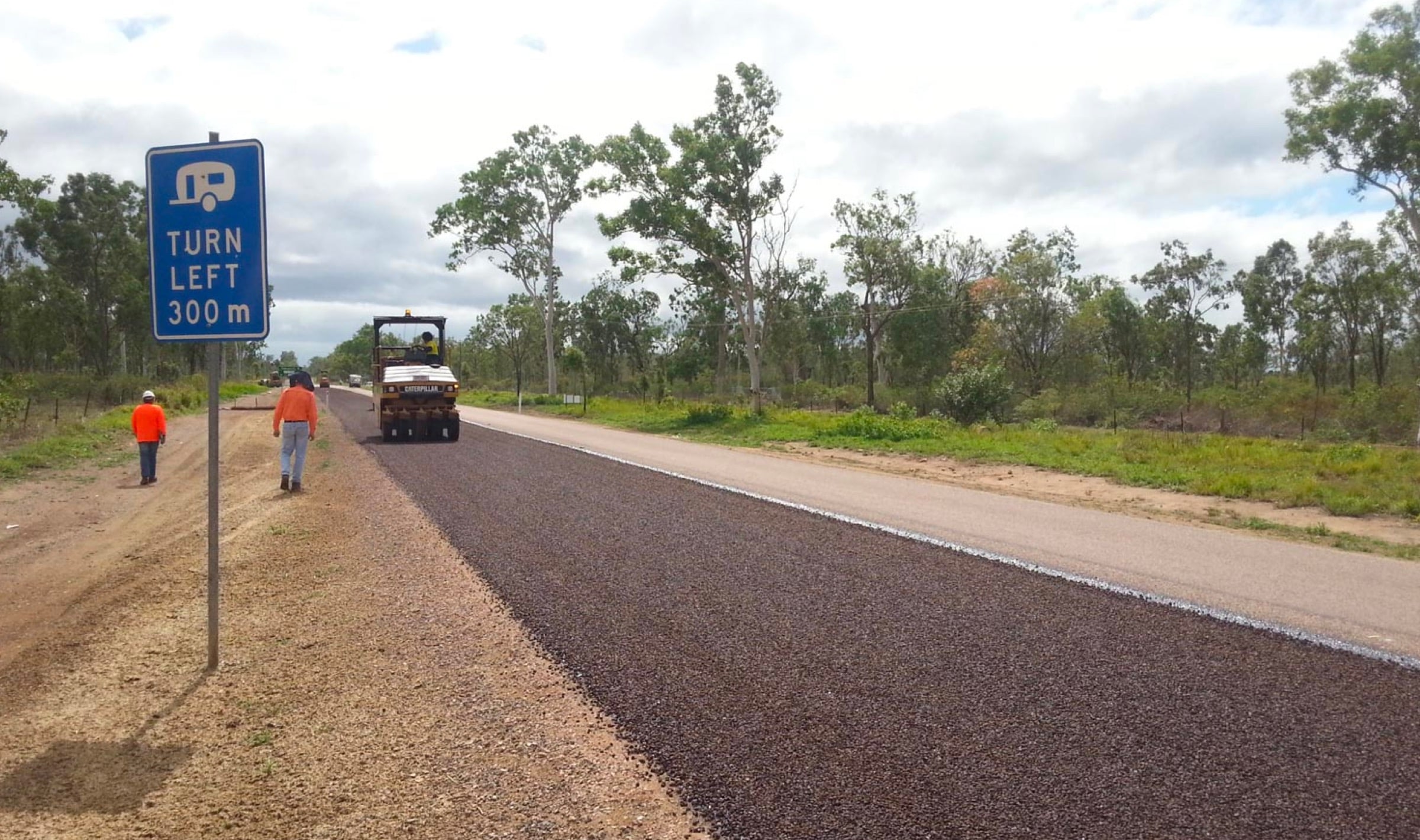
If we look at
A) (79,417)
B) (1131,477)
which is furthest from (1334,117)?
(79,417)

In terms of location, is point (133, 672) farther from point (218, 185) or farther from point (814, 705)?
point (814, 705)

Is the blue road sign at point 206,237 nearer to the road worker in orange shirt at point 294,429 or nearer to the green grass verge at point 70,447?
the road worker in orange shirt at point 294,429

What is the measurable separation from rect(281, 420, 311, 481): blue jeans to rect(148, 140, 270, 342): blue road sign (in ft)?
30.1

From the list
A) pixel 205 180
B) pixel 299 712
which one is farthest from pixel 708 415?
pixel 299 712

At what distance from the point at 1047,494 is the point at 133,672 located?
11236 millimetres

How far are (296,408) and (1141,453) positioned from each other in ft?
49.6

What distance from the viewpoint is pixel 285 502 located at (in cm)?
1220

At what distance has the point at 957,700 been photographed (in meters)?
4.24

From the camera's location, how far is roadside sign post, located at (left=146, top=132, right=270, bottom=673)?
4664mm

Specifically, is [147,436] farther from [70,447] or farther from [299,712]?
[299,712]

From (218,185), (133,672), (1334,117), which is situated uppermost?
(1334,117)

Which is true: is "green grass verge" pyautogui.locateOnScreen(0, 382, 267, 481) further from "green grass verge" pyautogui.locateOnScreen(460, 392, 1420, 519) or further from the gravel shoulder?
"green grass verge" pyautogui.locateOnScreen(460, 392, 1420, 519)

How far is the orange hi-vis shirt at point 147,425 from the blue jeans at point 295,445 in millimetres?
3431

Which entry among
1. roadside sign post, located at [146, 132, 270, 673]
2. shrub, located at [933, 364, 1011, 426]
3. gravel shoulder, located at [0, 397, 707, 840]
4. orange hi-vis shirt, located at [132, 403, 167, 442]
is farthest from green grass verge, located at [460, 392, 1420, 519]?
Answer: orange hi-vis shirt, located at [132, 403, 167, 442]
